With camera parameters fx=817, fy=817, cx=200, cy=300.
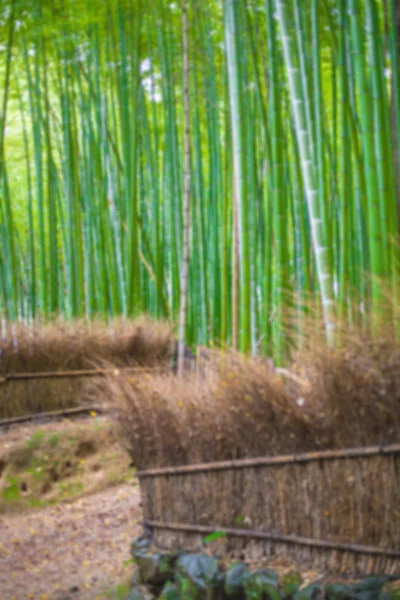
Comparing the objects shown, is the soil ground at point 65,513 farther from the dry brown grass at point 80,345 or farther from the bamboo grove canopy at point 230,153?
the bamboo grove canopy at point 230,153

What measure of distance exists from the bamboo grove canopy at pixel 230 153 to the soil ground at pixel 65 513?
98 cm

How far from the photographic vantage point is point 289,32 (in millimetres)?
2963

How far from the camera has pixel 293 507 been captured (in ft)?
7.98

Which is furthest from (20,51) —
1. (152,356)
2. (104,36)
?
(152,356)

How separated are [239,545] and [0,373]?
2.82m

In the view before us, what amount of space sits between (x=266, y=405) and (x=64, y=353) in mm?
2891

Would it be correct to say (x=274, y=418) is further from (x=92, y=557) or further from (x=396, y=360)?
(x=92, y=557)

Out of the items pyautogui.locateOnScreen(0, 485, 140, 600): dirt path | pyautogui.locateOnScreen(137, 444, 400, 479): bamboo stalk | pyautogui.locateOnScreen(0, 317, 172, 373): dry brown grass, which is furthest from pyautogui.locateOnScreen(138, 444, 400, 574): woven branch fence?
pyautogui.locateOnScreen(0, 317, 172, 373): dry brown grass

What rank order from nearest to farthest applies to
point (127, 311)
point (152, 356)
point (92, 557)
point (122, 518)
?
point (92, 557) < point (122, 518) < point (152, 356) < point (127, 311)

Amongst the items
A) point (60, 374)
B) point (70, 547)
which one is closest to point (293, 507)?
point (70, 547)

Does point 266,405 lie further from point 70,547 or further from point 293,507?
point 70,547

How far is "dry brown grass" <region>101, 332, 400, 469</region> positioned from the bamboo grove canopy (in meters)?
0.25

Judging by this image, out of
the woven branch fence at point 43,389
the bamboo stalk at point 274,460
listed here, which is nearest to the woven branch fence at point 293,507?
the bamboo stalk at point 274,460

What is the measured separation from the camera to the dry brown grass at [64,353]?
16.6 feet
